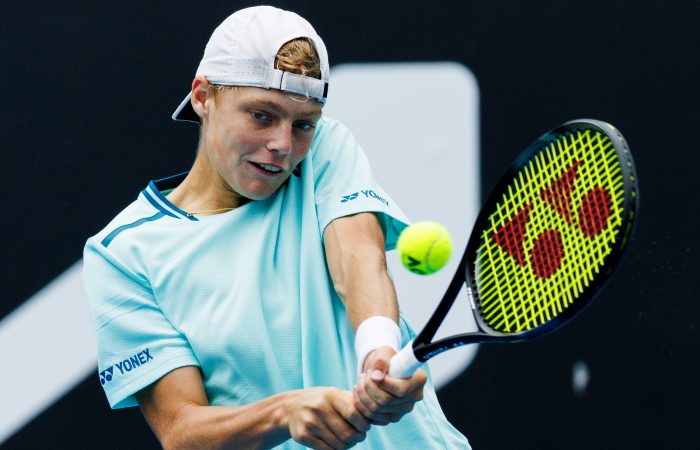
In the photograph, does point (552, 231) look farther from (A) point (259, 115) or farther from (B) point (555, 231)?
(A) point (259, 115)

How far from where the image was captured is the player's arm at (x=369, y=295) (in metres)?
1.57

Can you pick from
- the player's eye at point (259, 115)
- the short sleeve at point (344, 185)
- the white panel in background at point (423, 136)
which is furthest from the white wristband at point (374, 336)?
the white panel in background at point (423, 136)

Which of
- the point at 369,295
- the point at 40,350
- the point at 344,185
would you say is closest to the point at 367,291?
the point at 369,295

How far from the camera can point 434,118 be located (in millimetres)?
3004

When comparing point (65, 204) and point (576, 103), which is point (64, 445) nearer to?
point (65, 204)

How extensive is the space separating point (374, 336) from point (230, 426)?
0.29 metres

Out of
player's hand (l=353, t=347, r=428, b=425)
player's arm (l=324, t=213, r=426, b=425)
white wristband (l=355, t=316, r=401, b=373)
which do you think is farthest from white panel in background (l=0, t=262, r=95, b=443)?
player's hand (l=353, t=347, r=428, b=425)

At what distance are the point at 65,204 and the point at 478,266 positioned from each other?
1.53 metres

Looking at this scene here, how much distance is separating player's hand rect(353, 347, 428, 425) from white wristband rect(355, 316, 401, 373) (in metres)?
0.06

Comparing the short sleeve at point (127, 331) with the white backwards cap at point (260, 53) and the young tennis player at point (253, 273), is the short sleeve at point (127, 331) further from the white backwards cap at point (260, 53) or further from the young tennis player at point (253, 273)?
the white backwards cap at point (260, 53)

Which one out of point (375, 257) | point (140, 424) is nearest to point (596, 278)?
point (375, 257)

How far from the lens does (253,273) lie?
1.92m

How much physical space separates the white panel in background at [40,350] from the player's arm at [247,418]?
101cm

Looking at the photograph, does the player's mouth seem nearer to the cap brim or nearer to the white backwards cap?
the white backwards cap
